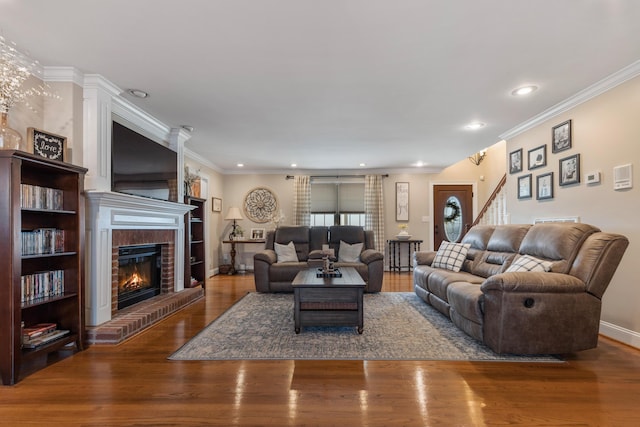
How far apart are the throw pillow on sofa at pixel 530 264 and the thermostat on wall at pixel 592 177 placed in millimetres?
1029

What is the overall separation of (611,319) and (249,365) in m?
3.34

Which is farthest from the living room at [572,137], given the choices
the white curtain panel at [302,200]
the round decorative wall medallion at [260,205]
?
the white curtain panel at [302,200]

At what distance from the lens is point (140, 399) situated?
199 centimetres

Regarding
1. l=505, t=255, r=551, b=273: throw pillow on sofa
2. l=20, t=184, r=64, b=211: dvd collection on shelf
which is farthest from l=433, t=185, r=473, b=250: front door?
l=20, t=184, r=64, b=211: dvd collection on shelf

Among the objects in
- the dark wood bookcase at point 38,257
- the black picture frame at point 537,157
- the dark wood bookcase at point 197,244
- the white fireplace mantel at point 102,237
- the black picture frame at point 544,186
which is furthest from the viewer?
the dark wood bookcase at point 197,244

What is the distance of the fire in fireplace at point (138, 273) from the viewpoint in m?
3.61

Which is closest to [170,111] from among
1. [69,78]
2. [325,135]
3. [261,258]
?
[69,78]

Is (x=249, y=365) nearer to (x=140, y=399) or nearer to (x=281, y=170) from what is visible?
(x=140, y=399)

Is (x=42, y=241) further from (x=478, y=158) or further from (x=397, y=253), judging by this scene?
(x=478, y=158)

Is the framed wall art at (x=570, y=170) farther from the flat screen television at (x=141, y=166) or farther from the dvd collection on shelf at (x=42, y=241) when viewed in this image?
the dvd collection on shelf at (x=42, y=241)

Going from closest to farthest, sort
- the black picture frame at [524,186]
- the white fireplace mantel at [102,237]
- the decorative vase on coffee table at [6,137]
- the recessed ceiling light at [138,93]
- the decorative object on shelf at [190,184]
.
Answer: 1. the decorative vase on coffee table at [6,137]
2. the white fireplace mantel at [102,237]
3. the recessed ceiling light at [138,93]
4. the black picture frame at [524,186]
5. the decorative object on shelf at [190,184]

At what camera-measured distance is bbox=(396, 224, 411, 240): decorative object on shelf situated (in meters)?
7.20

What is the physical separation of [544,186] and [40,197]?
202 inches

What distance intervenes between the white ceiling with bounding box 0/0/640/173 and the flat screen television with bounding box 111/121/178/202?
399 mm
